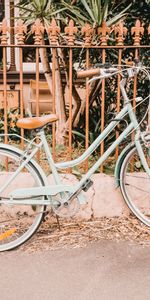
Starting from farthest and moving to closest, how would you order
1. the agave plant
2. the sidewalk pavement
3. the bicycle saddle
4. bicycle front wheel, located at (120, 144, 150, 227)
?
the agave plant < bicycle front wheel, located at (120, 144, 150, 227) < the bicycle saddle < the sidewalk pavement

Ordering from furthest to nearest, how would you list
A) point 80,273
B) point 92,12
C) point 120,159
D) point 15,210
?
point 92,12 → point 15,210 → point 120,159 → point 80,273

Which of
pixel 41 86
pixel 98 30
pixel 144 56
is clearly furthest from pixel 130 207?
pixel 41 86

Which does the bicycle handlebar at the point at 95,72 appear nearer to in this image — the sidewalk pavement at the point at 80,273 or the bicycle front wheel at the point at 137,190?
the bicycle front wheel at the point at 137,190

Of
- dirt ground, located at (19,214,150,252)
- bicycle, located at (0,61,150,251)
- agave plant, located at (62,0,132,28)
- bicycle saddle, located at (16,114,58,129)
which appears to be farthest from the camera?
agave plant, located at (62,0,132,28)

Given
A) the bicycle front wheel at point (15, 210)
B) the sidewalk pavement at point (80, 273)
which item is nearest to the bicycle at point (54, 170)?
the bicycle front wheel at point (15, 210)

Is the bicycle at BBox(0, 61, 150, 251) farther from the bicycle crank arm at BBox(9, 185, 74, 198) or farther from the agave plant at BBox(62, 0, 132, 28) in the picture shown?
the agave plant at BBox(62, 0, 132, 28)

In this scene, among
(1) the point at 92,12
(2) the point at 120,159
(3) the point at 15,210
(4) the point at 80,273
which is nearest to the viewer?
(4) the point at 80,273

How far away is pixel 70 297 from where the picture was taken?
3084 millimetres

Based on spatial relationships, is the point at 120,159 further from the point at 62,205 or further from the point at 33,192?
the point at 33,192

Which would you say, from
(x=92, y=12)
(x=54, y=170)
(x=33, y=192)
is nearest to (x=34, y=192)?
(x=33, y=192)

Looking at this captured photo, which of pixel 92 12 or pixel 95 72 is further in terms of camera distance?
pixel 92 12

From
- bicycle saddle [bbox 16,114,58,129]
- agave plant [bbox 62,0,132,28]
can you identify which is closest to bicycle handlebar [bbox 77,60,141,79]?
bicycle saddle [bbox 16,114,58,129]

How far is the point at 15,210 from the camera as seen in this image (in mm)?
4246

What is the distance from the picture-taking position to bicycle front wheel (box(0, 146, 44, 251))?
3.71m
